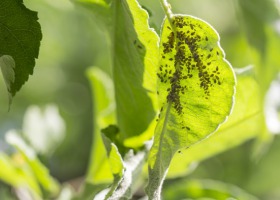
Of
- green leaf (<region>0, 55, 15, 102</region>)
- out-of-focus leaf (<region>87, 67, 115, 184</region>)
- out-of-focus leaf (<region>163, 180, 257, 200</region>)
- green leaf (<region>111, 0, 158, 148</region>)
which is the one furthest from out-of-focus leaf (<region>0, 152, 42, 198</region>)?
green leaf (<region>0, 55, 15, 102</region>)

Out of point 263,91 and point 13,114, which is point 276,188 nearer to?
point 13,114

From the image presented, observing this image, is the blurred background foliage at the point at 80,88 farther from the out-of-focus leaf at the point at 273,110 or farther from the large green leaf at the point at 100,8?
the large green leaf at the point at 100,8

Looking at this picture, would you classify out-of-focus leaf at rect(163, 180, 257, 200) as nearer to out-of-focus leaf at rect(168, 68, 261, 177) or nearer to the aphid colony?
out-of-focus leaf at rect(168, 68, 261, 177)

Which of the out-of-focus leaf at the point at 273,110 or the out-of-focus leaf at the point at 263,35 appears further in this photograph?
the out-of-focus leaf at the point at 273,110

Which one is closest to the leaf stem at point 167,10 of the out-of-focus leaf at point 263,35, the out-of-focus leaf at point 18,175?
the out-of-focus leaf at point 263,35

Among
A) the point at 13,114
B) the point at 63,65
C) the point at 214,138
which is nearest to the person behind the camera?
the point at 214,138

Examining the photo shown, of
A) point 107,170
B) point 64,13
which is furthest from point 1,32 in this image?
point 64,13
